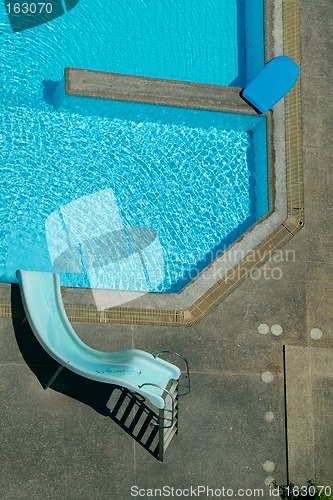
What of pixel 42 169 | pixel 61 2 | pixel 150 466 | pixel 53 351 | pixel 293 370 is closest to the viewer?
pixel 53 351

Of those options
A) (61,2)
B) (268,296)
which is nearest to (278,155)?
→ (268,296)

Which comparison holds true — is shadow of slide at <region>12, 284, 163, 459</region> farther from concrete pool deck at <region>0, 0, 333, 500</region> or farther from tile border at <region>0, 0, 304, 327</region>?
tile border at <region>0, 0, 304, 327</region>

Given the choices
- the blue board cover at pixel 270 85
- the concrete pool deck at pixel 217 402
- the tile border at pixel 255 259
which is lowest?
the concrete pool deck at pixel 217 402

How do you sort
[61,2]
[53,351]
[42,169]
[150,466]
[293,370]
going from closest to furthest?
[53,351] < [150,466] < [293,370] < [42,169] < [61,2]

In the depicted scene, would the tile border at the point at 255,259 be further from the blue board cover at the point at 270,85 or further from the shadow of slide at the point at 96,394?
Answer: the shadow of slide at the point at 96,394

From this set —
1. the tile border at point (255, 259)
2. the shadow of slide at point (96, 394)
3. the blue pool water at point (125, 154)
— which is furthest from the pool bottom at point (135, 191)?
the shadow of slide at point (96, 394)

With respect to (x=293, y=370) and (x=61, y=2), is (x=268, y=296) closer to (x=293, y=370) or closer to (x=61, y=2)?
(x=293, y=370)

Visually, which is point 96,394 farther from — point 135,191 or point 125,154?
point 125,154
